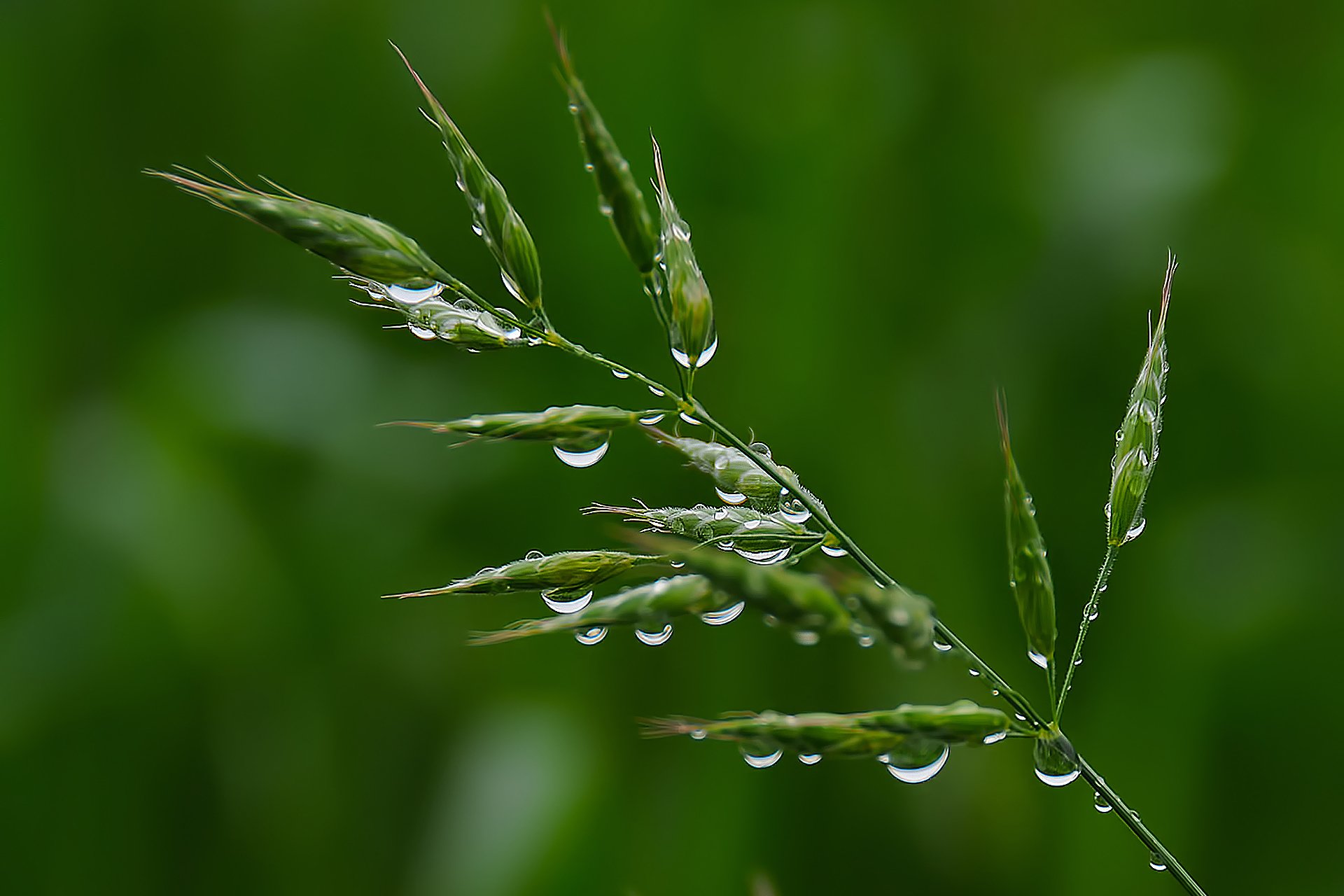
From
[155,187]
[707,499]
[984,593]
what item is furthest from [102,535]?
[984,593]

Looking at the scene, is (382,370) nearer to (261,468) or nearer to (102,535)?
(261,468)

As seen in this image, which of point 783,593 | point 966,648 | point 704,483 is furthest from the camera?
point 704,483

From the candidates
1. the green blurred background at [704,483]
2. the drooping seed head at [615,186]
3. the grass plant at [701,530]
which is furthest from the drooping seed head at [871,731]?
the green blurred background at [704,483]

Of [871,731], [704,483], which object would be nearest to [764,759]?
[871,731]

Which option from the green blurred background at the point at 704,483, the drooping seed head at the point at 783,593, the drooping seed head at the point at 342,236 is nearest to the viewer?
→ the drooping seed head at the point at 783,593

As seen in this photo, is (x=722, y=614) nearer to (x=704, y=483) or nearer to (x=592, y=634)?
(x=592, y=634)

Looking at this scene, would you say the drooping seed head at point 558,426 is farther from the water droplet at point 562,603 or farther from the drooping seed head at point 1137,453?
the drooping seed head at point 1137,453

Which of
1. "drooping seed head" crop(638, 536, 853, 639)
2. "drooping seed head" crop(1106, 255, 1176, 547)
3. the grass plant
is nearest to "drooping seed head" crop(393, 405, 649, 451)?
the grass plant
